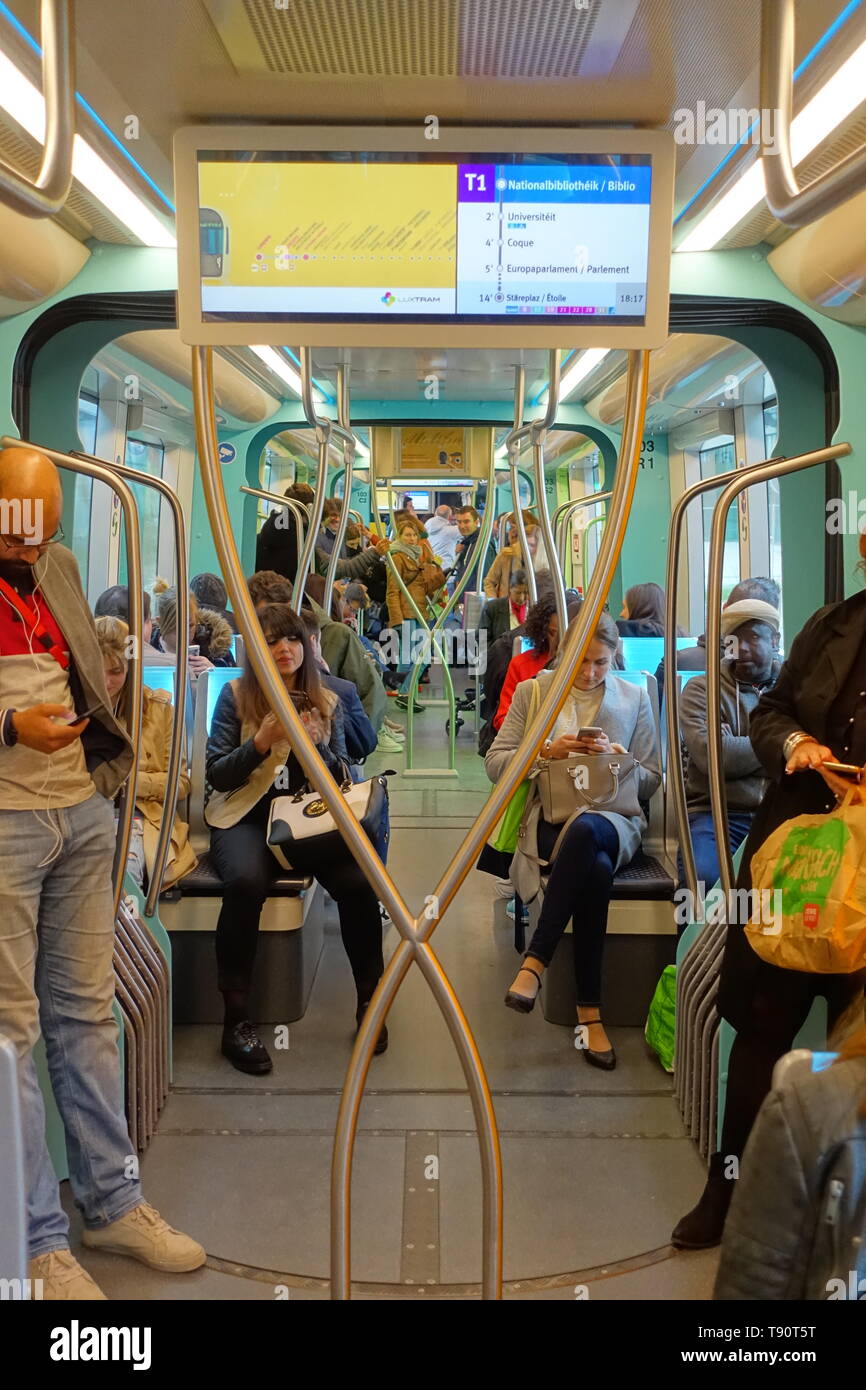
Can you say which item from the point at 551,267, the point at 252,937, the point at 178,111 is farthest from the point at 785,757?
the point at 252,937

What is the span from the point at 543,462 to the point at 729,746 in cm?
122

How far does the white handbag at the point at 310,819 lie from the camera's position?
141 inches

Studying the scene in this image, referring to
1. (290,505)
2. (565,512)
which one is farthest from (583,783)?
(565,512)

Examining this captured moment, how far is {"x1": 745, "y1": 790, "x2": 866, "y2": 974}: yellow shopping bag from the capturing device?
1.74 m

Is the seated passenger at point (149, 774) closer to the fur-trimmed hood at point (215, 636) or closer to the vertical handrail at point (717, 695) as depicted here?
the fur-trimmed hood at point (215, 636)

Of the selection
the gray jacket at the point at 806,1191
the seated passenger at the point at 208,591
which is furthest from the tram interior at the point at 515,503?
the seated passenger at the point at 208,591

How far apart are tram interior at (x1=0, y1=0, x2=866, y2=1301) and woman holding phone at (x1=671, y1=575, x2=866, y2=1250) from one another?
0.33 metres

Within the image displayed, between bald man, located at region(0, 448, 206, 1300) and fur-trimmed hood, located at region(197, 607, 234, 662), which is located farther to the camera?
fur-trimmed hood, located at region(197, 607, 234, 662)

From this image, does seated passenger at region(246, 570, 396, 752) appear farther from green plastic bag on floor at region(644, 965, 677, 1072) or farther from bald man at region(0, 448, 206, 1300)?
bald man at region(0, 448, 206, 1300)

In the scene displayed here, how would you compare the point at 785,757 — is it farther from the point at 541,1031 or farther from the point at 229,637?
the point at 229,637

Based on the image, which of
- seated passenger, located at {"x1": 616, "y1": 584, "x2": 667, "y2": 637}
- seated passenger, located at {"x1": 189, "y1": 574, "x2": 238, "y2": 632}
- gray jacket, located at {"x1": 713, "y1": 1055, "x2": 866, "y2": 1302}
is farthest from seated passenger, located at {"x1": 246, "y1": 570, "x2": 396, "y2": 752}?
gray jacket, located at {"x1": 713, "y1": 1055, "x2": 866, "y2": 1302}

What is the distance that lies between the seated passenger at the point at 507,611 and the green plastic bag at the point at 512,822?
4.21 metres

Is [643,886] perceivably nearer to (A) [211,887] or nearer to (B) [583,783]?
(B) [583,783]

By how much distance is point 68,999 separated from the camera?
2.35 meters
